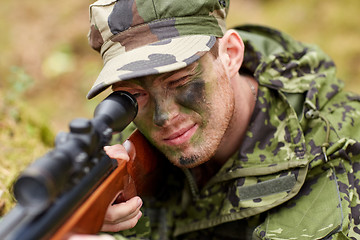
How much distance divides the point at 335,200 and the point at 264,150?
0.62 m

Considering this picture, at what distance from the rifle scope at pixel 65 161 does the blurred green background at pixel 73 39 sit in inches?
167

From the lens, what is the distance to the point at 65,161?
57.7 inches

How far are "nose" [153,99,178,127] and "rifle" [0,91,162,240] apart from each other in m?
0.35

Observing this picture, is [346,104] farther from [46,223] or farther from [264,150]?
[46,223]

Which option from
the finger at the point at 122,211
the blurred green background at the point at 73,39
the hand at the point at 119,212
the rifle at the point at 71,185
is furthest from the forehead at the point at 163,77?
the blurred green background at the point at 73,39

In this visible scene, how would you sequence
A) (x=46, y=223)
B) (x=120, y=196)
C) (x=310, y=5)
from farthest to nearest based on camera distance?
(x=310, y=5), (x=120, y=196), (x=46, y=223)

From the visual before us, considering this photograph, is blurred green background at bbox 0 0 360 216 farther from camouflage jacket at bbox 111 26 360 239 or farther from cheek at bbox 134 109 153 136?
cheek at bbox 134 109 153 136

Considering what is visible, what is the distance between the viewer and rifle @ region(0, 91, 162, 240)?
1.41 meters

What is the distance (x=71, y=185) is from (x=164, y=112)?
97cm

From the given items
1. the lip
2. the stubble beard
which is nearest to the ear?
the stubble beard

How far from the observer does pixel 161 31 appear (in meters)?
2.47

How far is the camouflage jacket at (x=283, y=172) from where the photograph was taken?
2.63 metres

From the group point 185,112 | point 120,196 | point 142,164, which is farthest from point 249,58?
point 120,196

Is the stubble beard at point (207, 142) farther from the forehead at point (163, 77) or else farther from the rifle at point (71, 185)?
the rifle at point (71, 185)
